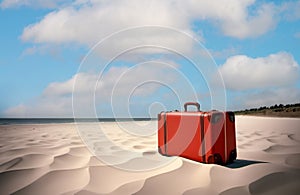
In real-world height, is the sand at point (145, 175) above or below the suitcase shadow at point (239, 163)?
below

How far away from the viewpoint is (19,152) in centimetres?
374

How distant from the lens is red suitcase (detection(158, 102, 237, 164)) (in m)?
2.91

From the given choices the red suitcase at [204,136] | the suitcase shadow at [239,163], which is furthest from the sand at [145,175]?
the red suitcase at [204,136]

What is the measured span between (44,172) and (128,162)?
93 cm

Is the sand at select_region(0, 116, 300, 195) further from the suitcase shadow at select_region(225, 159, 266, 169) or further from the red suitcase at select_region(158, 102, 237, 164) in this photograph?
the red suitcase at select_region(158, 102, 237, 164)

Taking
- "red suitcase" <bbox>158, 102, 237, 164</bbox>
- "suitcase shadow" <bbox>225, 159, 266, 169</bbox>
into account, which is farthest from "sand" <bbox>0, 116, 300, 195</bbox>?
"red suitcase" <bbox>158, 102, 237, 164</bbox>

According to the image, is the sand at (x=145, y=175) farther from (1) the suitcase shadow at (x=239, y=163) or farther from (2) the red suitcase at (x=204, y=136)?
(2) the red suitcase at (x=204, y=136)

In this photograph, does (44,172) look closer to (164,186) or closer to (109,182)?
(109,182)

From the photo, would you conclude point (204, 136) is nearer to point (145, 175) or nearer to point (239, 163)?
point (239, 163)

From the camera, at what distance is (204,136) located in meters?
2.97

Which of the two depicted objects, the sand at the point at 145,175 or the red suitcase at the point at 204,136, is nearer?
the sand at the point at 145,175

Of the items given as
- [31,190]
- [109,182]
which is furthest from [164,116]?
[31,190]

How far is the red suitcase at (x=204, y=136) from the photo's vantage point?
2912mm

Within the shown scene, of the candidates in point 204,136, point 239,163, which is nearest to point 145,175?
point 204,136
